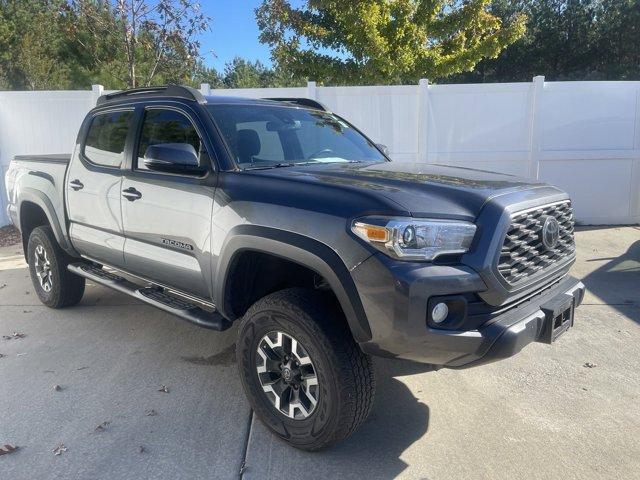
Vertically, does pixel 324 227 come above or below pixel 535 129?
below

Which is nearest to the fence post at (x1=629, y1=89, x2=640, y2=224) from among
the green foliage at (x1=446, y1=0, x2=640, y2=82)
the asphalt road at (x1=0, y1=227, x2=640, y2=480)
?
the asphalt road at (x1=0, y1=227, x2=640, y2=480)

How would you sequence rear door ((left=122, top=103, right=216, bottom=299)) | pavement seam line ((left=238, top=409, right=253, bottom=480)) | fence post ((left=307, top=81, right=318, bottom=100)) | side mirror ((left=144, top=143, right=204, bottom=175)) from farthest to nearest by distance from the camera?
1. fence post ((left=307, top=81, right=318, bottom=100))
2. rear door ((left=122, top=103, right=216, bottom=299))
3. side mirror ((left=144, top=143, right=204, bottom=175))
4. pavement seam line ((left=238, top=409, right=253, bottom=480))

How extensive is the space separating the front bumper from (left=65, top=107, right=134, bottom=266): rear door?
2.45 metres

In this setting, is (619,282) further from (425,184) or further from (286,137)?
(286,137)

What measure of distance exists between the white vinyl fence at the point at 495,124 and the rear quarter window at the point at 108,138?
433cm

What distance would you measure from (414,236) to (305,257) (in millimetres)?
572

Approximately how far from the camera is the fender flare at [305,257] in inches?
102

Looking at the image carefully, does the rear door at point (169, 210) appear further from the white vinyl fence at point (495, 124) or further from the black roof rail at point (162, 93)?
the white vinyl fence at point (495, 124)

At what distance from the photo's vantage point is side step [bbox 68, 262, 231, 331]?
3.45m

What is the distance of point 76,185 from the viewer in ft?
15.4

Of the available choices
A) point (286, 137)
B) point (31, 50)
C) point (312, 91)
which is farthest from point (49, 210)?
point (31, 50)

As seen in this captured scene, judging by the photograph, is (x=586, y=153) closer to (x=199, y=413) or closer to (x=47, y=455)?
(x=199, y=413)

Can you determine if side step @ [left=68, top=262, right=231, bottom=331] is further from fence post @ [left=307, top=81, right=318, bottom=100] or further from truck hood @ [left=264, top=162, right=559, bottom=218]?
fence post @ [left=307, top=81, right=318, bottom=100]

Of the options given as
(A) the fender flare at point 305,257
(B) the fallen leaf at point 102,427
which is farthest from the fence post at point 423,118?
(B) the fallen leaf at point 102,427
